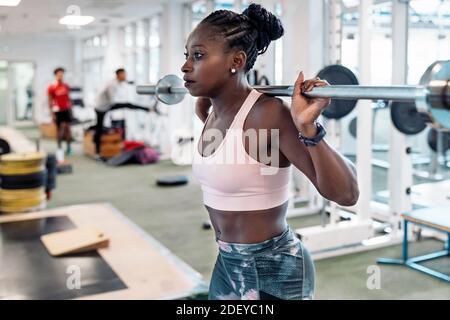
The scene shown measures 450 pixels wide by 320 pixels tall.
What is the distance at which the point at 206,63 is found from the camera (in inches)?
37.3

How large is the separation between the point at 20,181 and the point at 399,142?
2840 mm

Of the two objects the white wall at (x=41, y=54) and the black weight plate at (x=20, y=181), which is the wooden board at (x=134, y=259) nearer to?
the black weight plate at (x=20, y=181)

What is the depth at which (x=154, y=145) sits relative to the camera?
770 centimetres

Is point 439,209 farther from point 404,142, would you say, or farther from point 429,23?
point 429,23

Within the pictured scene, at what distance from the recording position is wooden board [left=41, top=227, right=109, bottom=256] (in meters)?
2.97

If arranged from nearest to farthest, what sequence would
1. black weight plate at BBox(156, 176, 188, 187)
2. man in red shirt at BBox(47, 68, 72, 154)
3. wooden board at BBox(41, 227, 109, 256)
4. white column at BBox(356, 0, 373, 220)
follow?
1. wooden board at BBox(41, 227, 109, 256)
2. white column at BBox(356, 0, 373, 220)
3. black weight plate at BBox(156, 176, 188, 187)
4. man in red shirt at BBox(47, 68, 72, 154)

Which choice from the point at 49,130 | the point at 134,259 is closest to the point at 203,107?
the point at 134,259

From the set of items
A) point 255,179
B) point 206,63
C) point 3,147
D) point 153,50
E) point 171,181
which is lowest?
point 171,181

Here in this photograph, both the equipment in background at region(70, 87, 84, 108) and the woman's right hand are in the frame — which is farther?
the equipment in background at region(70, 87, 84, 108)

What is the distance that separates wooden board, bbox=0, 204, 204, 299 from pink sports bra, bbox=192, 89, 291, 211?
1.45 meters

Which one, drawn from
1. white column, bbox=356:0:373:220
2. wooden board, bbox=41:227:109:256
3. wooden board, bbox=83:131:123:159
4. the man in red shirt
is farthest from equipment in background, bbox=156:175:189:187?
the man in red shirt

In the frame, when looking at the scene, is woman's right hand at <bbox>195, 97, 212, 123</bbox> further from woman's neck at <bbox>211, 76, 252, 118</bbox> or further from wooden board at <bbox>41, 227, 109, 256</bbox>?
wooden board at <bbox>41, 227, 109, 256</bbox>

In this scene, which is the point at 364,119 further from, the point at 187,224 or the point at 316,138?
the point at 316,138

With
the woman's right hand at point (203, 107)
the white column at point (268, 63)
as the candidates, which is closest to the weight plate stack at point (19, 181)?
the white column at point (268, 63)
